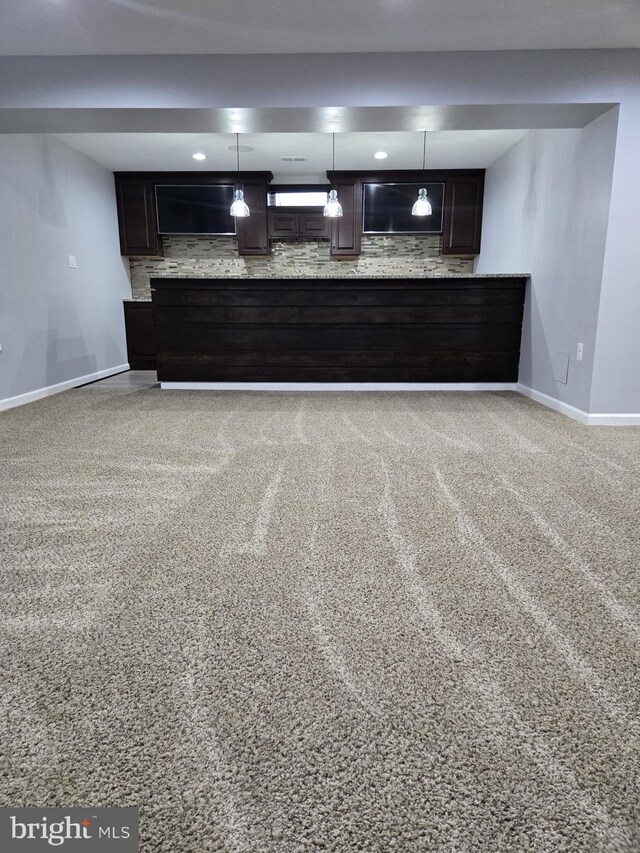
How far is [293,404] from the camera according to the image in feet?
12.6

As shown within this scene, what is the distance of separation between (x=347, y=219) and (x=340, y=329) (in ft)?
8.24

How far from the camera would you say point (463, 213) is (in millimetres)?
6031

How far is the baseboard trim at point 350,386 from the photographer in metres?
4.46

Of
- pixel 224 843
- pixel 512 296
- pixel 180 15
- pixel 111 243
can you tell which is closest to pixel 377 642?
pixel 224 843

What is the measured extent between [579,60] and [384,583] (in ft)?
11.2

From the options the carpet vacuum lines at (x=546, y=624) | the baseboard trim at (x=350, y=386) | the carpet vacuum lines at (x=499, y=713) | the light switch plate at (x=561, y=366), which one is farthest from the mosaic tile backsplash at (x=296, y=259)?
the carpet vacuum lines at (x=499, y=713)

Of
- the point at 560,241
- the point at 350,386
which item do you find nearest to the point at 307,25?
the point at 560,241

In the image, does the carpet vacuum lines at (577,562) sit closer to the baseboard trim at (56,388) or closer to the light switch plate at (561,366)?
the light switch plate at (561,366)

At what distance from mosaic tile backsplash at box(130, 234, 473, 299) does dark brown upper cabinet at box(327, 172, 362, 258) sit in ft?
Answer: 0.86

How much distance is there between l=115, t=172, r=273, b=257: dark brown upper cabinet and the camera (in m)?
6.03

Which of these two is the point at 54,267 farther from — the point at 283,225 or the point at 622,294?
the point at 622,294

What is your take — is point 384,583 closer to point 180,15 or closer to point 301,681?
point 301,681

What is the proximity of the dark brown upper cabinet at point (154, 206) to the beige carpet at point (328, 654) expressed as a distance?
15.5 ft

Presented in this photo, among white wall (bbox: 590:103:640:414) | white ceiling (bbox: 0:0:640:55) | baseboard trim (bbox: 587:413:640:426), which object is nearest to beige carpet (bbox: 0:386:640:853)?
baseboard trim (bbox: 587:413:640:426)
